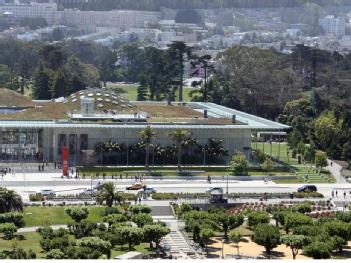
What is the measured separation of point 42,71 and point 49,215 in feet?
218

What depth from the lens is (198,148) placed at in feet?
293

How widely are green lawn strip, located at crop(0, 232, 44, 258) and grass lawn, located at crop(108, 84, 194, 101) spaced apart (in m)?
79.0

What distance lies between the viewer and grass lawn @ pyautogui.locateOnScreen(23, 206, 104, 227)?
64.2 meters

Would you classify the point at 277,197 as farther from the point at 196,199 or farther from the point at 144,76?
the point at 144,76

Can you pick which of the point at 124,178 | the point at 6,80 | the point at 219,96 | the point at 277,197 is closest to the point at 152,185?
the point at 124,178

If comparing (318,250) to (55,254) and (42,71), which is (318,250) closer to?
(55,254)

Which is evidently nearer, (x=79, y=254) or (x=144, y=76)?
(x=79, y=254)

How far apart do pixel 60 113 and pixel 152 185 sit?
63.0ft

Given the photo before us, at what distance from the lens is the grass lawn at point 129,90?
14250 cm

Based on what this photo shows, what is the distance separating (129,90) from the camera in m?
155

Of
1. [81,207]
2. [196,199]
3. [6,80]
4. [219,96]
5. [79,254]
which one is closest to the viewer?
[79,254]

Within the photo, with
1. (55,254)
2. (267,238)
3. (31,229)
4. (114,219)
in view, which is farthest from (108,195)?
(55,254)

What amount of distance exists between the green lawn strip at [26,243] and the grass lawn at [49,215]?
3.14m

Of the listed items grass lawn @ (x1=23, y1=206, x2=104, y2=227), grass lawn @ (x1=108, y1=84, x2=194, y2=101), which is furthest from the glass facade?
grass lawn @ (x1=108, y1=84, x2=194, y2=101)
